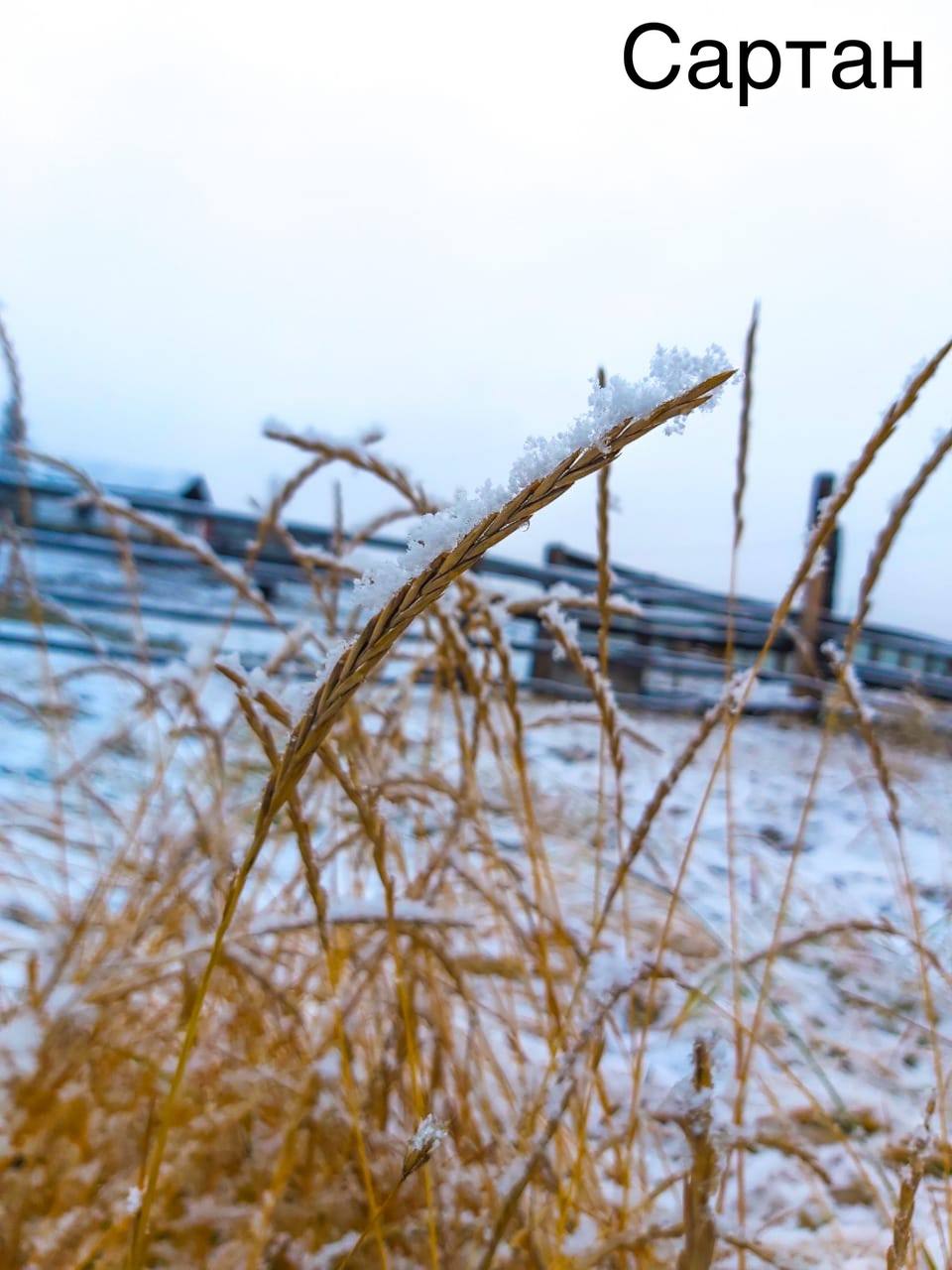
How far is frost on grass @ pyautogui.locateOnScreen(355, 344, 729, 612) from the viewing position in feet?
0.66

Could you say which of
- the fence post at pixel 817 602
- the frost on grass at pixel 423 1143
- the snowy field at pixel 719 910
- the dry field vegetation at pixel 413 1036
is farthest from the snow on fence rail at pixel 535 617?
the frost on grass at pixel 423 1143

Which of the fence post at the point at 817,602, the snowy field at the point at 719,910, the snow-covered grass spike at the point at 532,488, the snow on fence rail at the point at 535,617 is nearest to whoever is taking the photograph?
the snow-covered grass spike at the point at 532,488

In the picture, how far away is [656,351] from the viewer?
235mm

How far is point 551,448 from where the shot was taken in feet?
0.69

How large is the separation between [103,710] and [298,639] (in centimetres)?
306

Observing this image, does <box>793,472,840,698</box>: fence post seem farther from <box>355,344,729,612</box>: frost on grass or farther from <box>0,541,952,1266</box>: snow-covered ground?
<box>355,344,729,612</box>: frost on grass

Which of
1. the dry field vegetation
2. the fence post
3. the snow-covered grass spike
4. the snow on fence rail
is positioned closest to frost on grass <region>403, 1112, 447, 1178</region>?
the dry field vegetation

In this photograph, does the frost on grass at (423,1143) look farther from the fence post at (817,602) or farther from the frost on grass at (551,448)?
the fence post at (817,602)

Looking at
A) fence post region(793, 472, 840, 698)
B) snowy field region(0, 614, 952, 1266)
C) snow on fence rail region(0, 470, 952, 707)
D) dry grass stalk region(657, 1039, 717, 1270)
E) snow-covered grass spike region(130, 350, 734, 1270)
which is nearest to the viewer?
snow-covered grass spike region(130, 350, 734, 1270)

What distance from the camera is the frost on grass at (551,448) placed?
0.20 m

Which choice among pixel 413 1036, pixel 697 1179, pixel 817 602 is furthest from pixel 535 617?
pixel 697 1179

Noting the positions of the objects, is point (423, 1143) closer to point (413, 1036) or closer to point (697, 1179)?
point (697, 1179)

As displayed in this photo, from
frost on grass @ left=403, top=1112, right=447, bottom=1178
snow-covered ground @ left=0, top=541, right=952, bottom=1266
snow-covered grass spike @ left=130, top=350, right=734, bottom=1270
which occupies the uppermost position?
snow-covered grass spike @ left=130, top=350, right=734, bottom=1270

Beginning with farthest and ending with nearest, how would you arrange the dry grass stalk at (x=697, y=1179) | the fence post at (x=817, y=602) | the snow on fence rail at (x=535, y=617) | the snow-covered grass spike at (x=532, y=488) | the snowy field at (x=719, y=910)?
1. the fence post at (x=817, y=602)
2. the snow on fence rail at (x=535, y=617)
3. the snowy field at (x=719, y=910)
4. the dry grass stalk at (x=697, y=1179)
5. the snow-covered grass spike at (x=532, y=488)
